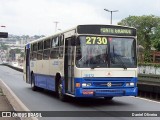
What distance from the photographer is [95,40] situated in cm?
1546

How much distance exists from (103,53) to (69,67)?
1574 millimetres

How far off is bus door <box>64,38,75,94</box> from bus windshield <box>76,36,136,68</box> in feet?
1.81

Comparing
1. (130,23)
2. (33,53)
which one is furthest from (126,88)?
(130,23)

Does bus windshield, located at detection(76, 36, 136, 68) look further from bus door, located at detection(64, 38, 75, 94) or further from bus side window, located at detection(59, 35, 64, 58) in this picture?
bus side window, located at detection(59, 35, 64, 58)

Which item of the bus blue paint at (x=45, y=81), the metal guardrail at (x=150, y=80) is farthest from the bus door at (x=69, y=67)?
the metal guardrail at (x=150, y=80)

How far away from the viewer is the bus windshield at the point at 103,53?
601 inches

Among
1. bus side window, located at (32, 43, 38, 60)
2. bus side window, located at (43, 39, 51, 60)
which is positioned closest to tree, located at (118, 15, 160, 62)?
bus side window, located at (32, 43, 38, 60)

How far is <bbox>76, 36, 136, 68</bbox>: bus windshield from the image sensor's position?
15258 millimetres

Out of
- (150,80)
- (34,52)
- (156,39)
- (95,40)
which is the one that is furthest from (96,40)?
(156,39)

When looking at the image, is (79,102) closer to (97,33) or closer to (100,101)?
(100,101)

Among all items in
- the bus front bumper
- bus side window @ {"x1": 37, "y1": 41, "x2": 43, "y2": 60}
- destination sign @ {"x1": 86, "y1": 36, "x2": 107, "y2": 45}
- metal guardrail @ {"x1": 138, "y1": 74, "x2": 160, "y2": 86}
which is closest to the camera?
the bus front bumper

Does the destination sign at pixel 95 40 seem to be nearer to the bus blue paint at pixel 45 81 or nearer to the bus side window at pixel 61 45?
the bus side window at pixel 61 45

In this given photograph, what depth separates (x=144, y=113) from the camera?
13531 millimetres

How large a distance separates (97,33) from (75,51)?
106 centimetres
